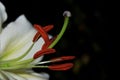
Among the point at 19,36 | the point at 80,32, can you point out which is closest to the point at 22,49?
the point at 19,36

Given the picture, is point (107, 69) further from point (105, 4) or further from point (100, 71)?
point (105, 4)

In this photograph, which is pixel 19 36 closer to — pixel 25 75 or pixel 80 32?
pixel 25 75

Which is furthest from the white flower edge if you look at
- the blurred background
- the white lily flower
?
the blurred background

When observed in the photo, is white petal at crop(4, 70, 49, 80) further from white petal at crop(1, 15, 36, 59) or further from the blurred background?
the blurred background

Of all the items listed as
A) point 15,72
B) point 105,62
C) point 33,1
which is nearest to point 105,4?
point 105,62

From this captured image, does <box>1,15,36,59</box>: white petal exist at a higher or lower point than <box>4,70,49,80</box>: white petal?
higher

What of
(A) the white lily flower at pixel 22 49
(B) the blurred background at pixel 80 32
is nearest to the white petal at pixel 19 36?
(A) the white lily flower at pixel 22 49

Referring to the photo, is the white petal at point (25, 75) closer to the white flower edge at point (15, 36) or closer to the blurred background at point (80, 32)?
the white flower edge at point (15, 36)
